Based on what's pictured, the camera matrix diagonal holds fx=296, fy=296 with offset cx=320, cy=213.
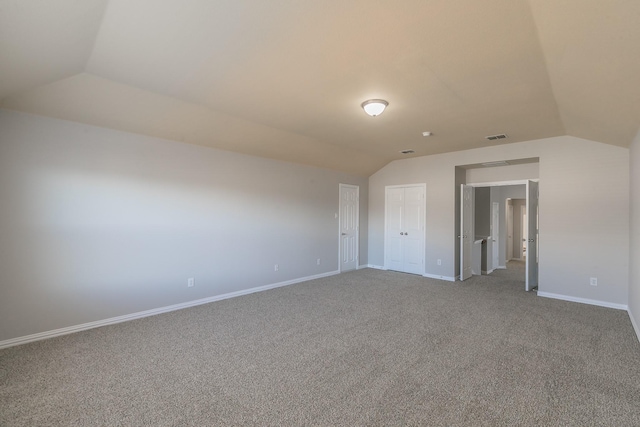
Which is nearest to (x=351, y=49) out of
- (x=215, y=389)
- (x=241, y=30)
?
(x=241, y=30)

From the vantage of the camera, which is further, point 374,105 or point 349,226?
point 349,226

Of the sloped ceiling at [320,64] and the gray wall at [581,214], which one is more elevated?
the sloped ceiling at [320,64]

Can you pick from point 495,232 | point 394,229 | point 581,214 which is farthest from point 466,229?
point 495,232

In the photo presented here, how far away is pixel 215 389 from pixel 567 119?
5.13 meters

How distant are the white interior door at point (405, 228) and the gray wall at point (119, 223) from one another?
2.89m

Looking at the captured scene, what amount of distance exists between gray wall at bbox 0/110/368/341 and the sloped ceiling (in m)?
0.38

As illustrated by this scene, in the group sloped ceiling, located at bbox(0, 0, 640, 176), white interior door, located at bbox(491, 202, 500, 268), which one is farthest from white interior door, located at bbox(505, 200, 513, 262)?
sloped ceiling, located at bbox(0, 0, 640, 176)

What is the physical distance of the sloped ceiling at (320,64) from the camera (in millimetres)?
A: 1840

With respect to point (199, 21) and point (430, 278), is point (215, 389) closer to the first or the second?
point (199, 21)

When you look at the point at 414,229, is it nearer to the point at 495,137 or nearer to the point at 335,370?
the point at 495,137

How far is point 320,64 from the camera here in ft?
8.37

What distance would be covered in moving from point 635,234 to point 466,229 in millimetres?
2777

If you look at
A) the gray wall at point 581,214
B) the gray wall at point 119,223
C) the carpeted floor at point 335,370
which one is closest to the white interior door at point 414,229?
the gray wall at point 581,214

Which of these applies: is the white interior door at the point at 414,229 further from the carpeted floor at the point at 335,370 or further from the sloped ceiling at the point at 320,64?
the sloped ceiling at the point at 320,64
